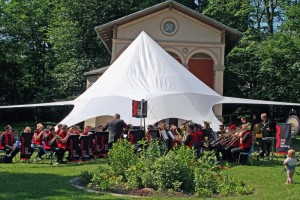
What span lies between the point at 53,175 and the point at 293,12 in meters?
24.6

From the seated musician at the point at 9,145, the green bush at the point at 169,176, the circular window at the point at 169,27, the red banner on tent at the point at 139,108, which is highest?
the circular window at the point at 169,27

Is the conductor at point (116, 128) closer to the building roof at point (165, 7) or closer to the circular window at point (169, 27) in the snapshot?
the building roof at point (165, 7)

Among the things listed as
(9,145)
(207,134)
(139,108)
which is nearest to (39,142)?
(9,145)

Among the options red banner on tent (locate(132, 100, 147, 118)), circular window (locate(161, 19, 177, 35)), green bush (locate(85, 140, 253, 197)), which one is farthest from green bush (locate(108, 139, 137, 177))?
circular window (locate(161, 19, 177, 35))

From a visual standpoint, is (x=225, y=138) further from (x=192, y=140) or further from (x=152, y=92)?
(x=152, y=92)

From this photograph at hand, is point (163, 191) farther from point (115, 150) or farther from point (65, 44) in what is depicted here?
point (65, 44)

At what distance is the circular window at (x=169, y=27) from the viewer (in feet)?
93.0

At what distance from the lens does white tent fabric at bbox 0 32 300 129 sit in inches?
628

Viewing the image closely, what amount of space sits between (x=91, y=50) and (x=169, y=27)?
40.0ft

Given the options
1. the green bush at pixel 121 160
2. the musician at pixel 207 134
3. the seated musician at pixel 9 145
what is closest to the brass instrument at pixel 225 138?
the musician at pixel 207 134

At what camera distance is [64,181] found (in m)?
10.8

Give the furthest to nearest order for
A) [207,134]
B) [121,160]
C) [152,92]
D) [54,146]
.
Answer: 1. [207,134]
2. [152,92]
3. [54,146]
4. [121,160]

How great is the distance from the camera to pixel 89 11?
38.0 metres

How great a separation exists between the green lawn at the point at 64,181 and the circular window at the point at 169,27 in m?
14.2
